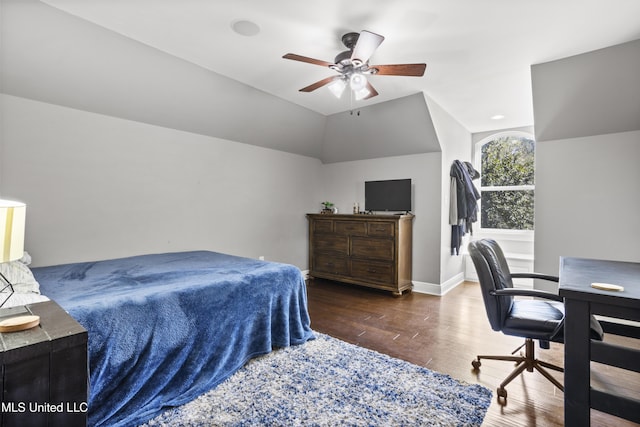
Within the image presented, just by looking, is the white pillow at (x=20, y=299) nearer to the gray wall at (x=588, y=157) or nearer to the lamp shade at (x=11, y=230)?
the lamp shade at (x=11, y=230)

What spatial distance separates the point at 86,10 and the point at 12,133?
130cm

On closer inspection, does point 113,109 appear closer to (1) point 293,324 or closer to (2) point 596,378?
(1) point 293,324

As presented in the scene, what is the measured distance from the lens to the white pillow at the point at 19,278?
1.84 meters

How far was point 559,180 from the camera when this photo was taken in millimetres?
3336

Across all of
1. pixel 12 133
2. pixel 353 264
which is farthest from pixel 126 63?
pixel 353 264

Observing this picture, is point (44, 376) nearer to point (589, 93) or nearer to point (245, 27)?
point (245, 27)

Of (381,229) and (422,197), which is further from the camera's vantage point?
(422,197)

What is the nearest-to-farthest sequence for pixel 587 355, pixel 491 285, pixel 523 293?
pixel 587 355
pixel 523 293
pixel 491 285

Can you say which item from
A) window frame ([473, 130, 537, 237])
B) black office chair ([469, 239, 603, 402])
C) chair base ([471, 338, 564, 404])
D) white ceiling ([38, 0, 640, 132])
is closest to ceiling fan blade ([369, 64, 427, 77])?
white ceiling ([38, 0, 640, 132])

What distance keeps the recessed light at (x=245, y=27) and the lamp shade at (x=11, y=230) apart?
72.8 inches

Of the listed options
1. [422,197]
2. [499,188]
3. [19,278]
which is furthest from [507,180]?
[19,278]

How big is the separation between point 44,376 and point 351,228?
3880mm

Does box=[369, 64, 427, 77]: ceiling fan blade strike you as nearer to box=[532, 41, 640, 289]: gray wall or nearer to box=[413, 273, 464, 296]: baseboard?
box=[532, 41, 640, 289]: gray wall

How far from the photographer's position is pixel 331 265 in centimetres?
492
